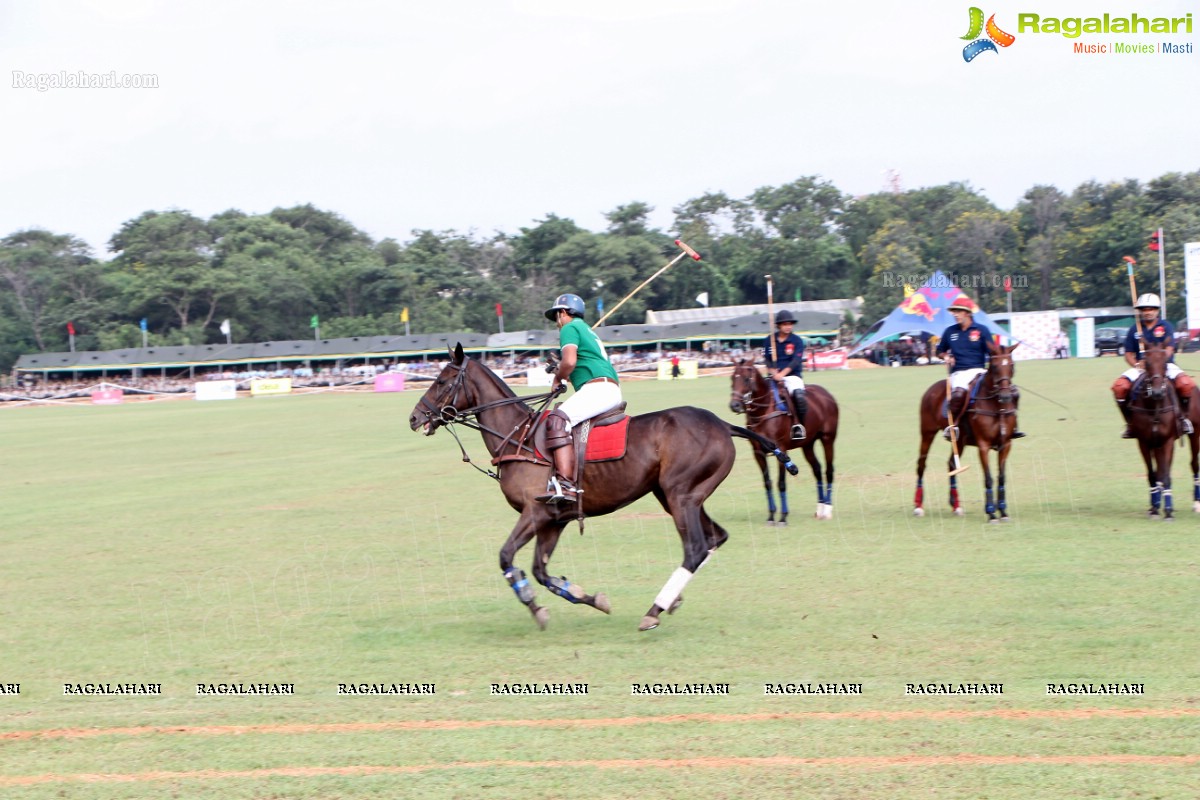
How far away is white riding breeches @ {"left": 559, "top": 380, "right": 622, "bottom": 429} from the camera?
8914 mm

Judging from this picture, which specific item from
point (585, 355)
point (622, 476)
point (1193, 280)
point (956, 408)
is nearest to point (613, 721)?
point (622, 476)

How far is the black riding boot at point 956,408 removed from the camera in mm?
13328

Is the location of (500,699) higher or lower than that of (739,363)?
lower

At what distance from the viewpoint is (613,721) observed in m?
6.30

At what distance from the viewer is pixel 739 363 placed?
14.1 metres

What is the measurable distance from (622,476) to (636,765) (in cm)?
351

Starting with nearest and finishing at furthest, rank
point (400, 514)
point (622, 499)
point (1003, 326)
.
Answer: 1. point (622, 499)
2. point (400, 514)
3. point (1003, 326)

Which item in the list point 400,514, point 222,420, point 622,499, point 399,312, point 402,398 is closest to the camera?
point 622,499

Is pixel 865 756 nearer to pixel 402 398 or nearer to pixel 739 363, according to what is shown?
pixel 739 363

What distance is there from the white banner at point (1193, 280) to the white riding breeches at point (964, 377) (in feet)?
135

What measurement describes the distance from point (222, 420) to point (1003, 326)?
43134 mm

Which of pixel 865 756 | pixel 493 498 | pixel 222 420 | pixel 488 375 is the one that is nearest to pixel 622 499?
pixel 488 375

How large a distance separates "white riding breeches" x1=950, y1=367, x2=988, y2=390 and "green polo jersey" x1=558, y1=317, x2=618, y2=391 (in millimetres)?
5774

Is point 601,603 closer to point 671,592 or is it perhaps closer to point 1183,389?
point 671,592
